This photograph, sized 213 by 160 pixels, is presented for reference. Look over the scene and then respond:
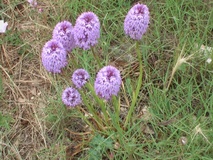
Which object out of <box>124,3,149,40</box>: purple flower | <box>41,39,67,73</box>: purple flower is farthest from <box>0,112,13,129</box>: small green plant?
<box>124,3,149,40</box>: purple flower

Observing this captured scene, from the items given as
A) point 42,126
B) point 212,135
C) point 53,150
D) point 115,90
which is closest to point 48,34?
point 42,126

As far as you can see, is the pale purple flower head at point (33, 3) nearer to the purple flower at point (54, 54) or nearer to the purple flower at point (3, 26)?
the purple flower at point (3, 26)

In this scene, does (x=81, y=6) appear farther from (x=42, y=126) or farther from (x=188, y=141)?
(x=188, y=141)

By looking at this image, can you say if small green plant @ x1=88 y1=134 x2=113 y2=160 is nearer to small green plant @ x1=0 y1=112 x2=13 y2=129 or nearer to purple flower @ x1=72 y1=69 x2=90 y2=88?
purple flower @ x1=72 y1=69 x2=90 y2=88

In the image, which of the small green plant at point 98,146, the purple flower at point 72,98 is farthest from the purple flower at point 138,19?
the small green plant at point 98,146

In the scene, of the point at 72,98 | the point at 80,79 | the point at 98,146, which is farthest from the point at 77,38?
the point at 98,146

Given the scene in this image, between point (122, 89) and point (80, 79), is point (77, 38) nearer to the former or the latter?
point (80, 79)
